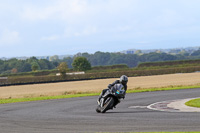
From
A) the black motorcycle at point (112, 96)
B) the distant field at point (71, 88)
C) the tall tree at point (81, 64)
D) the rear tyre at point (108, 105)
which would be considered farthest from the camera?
the tall tree at point (81, 64)

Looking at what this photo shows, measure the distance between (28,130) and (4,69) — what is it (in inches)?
6378

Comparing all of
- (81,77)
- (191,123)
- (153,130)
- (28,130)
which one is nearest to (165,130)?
(153,130)

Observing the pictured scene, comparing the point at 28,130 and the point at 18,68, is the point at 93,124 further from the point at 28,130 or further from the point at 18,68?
the point at 18,68

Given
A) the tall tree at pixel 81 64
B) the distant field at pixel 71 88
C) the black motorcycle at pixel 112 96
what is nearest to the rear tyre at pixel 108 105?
the black motorcycle at pixel 112 96

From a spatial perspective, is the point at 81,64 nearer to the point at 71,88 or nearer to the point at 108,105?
the point at 71,88

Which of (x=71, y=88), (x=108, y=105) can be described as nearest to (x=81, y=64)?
(x=71, y=88)

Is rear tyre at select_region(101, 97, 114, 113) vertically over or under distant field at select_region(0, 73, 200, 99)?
over

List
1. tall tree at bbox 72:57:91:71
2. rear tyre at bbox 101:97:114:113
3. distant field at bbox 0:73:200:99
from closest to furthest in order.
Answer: rear tyre at bbox 101:97:114:113
distant field at bbox 0:73:200:99
tall tree at bbox 72:57:91:71

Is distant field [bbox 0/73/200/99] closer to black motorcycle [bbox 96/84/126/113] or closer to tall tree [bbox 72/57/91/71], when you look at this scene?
black motorcycle [bbox 96/84/126/113]

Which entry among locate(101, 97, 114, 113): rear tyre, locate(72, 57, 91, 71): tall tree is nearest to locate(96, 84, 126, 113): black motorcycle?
locate(101, 97, 114, 113): rear tyre

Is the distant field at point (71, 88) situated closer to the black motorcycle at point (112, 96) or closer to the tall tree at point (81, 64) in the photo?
the black motorcycle at point (112, 96)

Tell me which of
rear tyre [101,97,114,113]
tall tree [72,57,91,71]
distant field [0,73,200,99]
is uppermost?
tall tree [72,57,91,71]

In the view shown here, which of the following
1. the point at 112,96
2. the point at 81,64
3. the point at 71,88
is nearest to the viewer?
the point at 112,96

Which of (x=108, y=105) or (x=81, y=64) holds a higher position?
(x=81, y=64)
